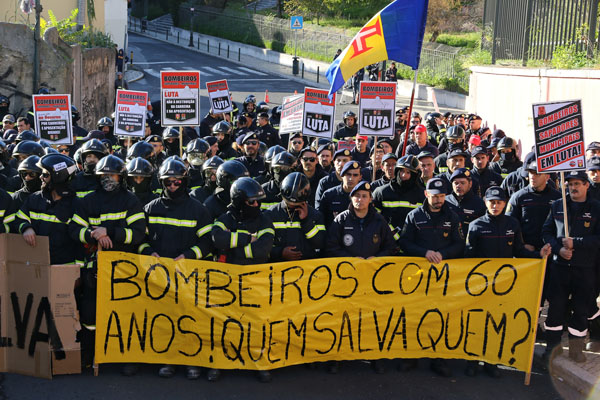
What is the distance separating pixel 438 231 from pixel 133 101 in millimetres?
6754

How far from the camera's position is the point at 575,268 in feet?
24.6

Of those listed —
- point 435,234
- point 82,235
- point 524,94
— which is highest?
point 524,94

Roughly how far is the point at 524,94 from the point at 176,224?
11.6 meters

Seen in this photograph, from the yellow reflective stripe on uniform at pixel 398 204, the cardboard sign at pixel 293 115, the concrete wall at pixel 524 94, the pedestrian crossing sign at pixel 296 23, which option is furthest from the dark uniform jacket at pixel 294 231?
the pedestrian crossing sign at pixel 296 23

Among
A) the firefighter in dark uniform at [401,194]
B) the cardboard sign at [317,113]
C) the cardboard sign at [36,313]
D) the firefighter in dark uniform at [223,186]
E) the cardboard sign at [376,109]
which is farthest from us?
the cardboard sign at [317,113]

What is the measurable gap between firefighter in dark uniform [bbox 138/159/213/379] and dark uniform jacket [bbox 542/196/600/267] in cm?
336

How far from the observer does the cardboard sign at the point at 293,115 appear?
12.5 m

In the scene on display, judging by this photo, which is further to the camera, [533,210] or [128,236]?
[533,210]

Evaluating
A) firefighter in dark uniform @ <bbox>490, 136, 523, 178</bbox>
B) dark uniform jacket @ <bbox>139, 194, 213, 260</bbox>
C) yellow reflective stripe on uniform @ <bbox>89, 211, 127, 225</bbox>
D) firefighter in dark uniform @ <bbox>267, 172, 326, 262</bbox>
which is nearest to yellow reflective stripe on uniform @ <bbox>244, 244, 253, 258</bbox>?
dark uniform jacket @ <bbox>139, 194, 213, 260</bbox>

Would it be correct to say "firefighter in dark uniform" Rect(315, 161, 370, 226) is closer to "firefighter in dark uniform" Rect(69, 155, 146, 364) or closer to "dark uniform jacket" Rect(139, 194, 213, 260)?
"dark uniform jacket" Rect(139, 194, 213, 260)

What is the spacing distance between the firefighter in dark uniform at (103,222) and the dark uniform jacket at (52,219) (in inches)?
7.9

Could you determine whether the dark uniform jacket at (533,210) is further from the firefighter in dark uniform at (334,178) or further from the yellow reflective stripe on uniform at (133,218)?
the yellow reflective stripe on uniform at (133,218)

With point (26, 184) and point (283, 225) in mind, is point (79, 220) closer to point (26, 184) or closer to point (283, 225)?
point (26, 184)

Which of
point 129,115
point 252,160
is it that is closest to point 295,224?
point 252,160
